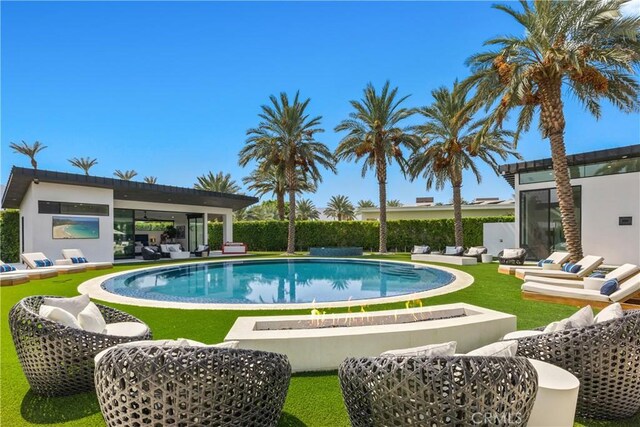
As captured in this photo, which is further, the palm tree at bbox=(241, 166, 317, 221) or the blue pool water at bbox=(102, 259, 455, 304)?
the palm tree at bbox=(241, 166, 317, 221)

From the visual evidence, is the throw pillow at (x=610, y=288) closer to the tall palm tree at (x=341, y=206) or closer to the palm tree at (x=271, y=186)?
the palm tree at (x=271, y=186)

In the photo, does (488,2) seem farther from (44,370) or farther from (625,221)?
(44,370)

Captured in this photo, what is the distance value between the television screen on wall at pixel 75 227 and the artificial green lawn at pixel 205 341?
6.03 meters

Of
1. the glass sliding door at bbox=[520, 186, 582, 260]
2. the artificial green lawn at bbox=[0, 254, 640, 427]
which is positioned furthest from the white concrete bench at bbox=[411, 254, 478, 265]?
the artificial green lawn at bbox=[0, 254, 640, 427]

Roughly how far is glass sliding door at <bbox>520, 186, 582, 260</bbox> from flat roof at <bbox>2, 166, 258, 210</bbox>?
18.0 m

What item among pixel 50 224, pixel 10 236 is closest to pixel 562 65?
pixel 50 224

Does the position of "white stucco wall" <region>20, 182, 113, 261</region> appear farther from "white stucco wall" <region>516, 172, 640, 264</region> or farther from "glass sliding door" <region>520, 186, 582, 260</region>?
"white stucco wall" <region>516, 172, 640, 264</region>

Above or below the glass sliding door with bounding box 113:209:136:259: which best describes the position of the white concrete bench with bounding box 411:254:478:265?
below

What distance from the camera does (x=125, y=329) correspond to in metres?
4.35

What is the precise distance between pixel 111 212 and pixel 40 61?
895 cm

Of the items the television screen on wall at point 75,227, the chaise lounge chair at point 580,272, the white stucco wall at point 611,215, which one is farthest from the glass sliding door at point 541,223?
the television screen on wall at point 75,227

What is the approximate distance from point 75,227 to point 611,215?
2561cm

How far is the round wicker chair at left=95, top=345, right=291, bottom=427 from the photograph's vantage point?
2215 millimetres

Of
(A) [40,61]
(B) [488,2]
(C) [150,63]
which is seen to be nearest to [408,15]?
(B) [488,2]
